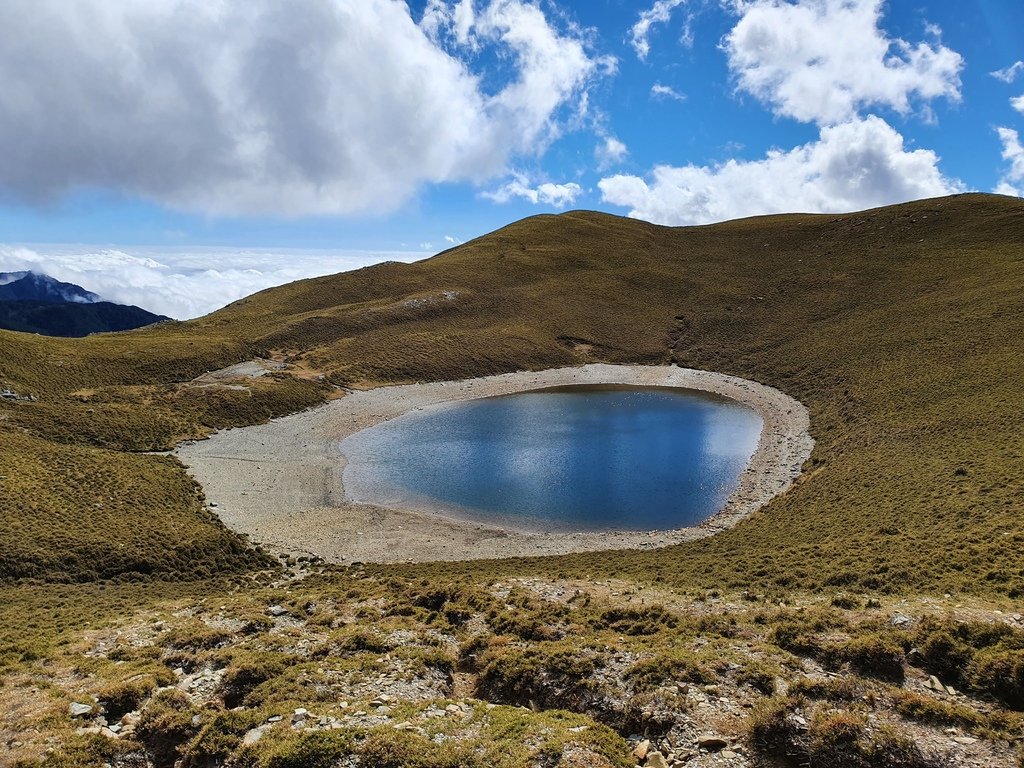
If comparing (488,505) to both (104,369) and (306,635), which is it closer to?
(306,635)

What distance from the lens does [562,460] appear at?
1697 inches

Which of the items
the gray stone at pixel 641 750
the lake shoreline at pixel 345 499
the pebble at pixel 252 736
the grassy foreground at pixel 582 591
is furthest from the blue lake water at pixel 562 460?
the pebble at pixel 252 736

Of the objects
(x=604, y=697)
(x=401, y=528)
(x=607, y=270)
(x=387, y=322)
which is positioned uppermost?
(x=607, y=270)

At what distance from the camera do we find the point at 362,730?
10164mm

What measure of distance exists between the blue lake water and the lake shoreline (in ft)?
4.65

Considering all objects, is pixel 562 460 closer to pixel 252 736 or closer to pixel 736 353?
pixel 252 736

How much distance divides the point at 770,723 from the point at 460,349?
224ft

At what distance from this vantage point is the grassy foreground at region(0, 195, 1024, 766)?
10.4 metres

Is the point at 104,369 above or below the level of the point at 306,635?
above

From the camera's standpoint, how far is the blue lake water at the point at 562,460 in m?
34.2

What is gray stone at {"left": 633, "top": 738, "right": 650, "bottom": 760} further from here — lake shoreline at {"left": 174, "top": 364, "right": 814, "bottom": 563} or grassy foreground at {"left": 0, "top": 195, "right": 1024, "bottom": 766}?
lake shoreline at {"left": 174, "top": 364, "right": 814, "bottom": 563}

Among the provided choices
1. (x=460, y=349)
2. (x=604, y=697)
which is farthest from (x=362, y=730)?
(x=460, y=349)

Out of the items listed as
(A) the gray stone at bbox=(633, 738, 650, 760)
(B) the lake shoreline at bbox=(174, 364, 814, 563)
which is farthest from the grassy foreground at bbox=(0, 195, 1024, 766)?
(B) the lake shoreline at bbox=(174, 364, 814, 563)

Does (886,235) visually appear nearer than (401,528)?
No
